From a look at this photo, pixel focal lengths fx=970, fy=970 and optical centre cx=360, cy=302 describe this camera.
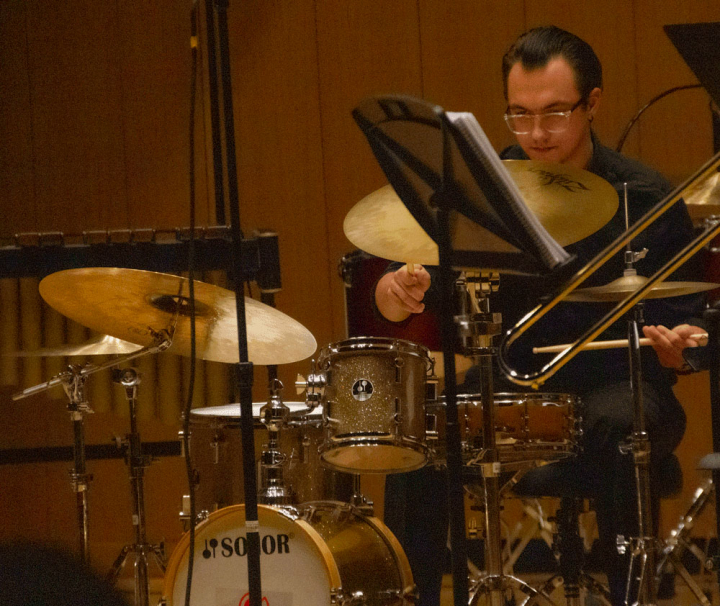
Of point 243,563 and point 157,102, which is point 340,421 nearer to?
point 243,563

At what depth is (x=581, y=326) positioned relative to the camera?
8.95 ft

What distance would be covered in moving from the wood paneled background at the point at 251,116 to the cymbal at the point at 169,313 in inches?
62.6

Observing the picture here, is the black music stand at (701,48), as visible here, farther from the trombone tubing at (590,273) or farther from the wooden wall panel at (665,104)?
the wooden wall panel at (665,104)

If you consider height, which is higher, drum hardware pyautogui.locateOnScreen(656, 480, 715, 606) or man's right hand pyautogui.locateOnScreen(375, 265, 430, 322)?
man's right hand pyautogui.locateOnScreen(375, 265, 430, 322)

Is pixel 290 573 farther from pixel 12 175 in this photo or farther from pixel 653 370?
pixel 12 175

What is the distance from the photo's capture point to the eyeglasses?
2.69 metres

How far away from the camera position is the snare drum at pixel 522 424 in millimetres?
2322

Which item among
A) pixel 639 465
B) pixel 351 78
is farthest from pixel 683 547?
pixel 351 78

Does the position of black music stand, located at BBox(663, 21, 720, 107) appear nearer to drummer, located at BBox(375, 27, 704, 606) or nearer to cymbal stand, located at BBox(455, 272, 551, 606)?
cymbal stand, located at BBox(455, 272, 551, 606)

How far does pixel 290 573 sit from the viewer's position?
233 centimetres

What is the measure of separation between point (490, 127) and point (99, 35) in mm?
1740

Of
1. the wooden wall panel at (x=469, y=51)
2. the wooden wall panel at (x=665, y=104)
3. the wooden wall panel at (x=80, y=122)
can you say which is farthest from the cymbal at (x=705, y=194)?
the wooden wall panel at (x=80, y=122)

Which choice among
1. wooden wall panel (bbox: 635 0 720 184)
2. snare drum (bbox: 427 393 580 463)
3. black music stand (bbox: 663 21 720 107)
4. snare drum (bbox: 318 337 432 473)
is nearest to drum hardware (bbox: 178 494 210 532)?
snare drum (bbox: 318 337 432 473)

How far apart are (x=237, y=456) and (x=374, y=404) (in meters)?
0.60
